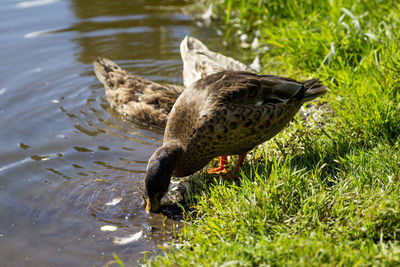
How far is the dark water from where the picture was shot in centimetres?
393

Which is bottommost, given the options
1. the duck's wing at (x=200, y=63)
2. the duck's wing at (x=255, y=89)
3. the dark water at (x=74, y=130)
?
the dark water at (x=74, y=130)

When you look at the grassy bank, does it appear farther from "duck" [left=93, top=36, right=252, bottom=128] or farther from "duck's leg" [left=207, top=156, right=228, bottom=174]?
"duck" [left=93, top=36, right=252, bottom=128]

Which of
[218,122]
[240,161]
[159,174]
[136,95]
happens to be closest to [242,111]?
[218,122]

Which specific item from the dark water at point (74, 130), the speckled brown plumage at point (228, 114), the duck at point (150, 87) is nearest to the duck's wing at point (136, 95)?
the duck at point (150, 87)

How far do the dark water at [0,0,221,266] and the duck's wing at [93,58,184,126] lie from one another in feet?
0.53

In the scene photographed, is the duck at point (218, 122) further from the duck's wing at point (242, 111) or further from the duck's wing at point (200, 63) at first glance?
the duck's wing at point (200, 63)

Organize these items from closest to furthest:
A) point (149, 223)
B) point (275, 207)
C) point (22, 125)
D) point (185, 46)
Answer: point (275, 207), point (149, 223), point (22, 125), point (185, 46)

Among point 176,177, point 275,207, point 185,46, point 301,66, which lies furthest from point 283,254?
point 185,46

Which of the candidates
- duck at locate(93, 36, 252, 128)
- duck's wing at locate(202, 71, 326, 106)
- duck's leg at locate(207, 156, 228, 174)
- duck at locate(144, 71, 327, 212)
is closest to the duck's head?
duck at locate(144, 71, 327, 212)

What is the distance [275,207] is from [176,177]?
4.44 feet

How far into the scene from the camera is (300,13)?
6.88 m

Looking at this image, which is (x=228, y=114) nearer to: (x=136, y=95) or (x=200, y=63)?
(x=200, y=63)

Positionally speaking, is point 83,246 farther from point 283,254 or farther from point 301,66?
point 301,66

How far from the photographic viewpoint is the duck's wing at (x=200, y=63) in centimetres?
619
